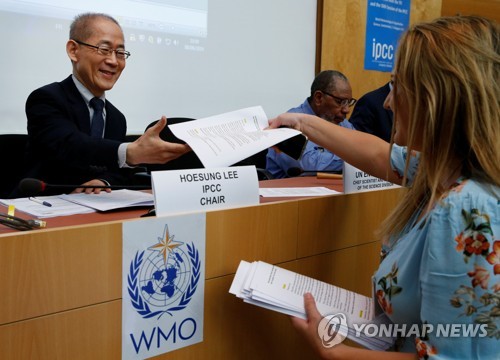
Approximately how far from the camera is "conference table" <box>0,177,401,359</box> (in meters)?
0.80

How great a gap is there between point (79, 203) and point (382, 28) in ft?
12.3

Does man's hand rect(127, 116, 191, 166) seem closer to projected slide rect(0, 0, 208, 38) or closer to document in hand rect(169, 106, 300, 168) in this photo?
document in hand rect(169, 106, 300, 168)

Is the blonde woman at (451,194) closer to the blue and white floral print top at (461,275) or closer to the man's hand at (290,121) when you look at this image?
the blue and white floral print top at (461,275)

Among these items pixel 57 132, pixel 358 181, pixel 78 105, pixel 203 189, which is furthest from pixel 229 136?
pixel 78 105

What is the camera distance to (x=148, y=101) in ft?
9.92

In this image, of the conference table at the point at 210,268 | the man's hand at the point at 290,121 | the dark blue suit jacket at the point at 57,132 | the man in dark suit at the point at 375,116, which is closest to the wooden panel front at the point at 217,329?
the conference table at the point at 210,268

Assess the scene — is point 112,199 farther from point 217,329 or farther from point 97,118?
point 97,118

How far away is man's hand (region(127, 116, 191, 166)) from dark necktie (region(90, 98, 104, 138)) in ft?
2.31

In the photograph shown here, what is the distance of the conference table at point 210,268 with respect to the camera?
0.80 m

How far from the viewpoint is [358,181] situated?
1382 millimetres

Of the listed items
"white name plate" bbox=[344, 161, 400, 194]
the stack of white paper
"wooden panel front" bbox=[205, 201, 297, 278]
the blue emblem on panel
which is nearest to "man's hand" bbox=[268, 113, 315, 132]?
"white name plate" bbox=[344, 161, 400, 194]

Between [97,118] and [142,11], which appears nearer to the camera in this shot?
[97,118]

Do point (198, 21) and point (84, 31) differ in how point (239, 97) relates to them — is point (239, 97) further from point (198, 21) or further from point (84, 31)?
point (84, 31)

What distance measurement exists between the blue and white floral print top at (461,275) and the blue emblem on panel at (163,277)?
1.43 feet
